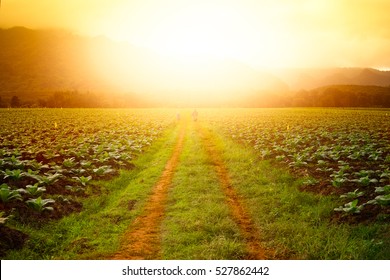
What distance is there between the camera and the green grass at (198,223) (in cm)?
662

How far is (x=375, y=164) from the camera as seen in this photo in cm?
1362

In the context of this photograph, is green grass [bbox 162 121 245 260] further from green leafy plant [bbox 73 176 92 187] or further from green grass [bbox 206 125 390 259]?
green leafy plant [bbox 73 176 92 187]

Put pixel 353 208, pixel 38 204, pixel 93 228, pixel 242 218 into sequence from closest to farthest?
pixel 93 228
pixel 353 208
pixel 38 204
pixel 242 218

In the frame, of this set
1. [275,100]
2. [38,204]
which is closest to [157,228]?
[38,204]

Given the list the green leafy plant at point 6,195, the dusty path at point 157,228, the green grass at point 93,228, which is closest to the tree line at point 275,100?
the dusty path at point 157,228

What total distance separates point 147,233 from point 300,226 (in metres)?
3.82

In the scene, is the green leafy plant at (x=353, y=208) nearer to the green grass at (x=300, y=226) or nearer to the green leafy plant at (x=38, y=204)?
the green grass at (x=300, y=226)

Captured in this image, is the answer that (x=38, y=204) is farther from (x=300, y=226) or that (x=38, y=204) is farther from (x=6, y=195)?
(x=300, y=226)

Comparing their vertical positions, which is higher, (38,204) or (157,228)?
(38,204)

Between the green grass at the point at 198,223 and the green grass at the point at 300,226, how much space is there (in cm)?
82

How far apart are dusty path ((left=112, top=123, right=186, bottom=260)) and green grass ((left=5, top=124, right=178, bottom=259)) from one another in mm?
212

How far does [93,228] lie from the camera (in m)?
7.96
